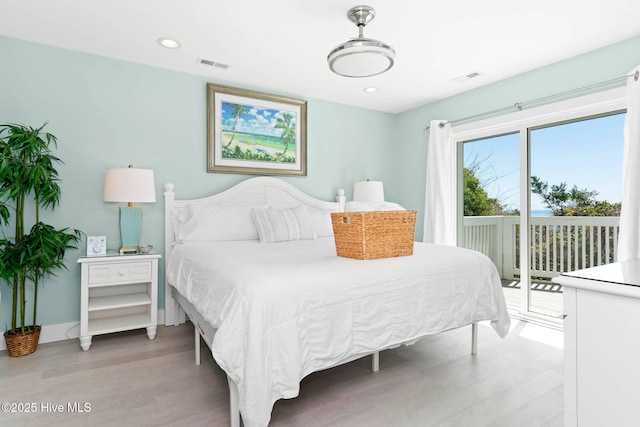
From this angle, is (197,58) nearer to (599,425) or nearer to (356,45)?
(356,45)

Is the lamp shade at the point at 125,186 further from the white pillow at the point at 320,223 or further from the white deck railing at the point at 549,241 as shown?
the white deck railing at the point at 549,241

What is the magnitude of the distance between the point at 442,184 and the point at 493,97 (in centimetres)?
108

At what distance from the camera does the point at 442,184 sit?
13.4ft

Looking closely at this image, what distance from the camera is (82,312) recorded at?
2625 mm

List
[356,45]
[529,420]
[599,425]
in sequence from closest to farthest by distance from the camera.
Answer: [599,425] → [529,420] → [356,45]

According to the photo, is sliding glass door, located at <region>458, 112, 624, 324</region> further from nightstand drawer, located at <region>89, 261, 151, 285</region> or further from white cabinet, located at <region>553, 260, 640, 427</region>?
nightstand drawer, located at <region>89, 261, 151, 285</region>

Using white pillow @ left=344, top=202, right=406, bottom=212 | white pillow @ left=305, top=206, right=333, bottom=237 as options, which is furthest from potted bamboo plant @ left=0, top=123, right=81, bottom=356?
white pillow @ left=344, top=202, right=406, bottom=212

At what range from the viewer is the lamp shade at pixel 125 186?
2746mm

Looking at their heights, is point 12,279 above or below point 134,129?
below

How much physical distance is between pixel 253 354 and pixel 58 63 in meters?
3.06

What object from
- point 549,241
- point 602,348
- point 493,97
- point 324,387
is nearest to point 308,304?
point 324,387

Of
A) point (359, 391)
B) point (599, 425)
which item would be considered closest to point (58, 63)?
point (359, 391)

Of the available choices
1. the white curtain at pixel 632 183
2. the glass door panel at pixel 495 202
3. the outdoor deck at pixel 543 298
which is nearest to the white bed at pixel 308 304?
the white curtain at pixel 632 183

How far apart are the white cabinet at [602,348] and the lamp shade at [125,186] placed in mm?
2869
